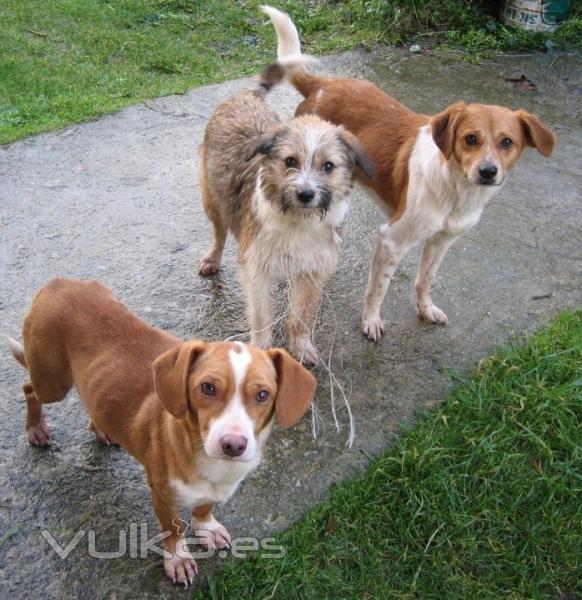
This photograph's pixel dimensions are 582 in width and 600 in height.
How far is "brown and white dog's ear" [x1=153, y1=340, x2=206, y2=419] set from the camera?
218 cm

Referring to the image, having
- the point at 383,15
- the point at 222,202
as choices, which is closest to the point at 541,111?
the point at 383,15

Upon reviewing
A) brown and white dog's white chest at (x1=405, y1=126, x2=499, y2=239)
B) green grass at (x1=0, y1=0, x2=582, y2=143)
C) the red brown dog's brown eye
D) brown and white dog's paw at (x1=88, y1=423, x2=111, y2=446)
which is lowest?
brown and white dog's paw at (x1=88, y1=423, x2=111, y2=446)

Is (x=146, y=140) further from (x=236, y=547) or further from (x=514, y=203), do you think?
(x=236, y=547)

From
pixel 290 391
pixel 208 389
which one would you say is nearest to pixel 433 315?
pixel 290 391

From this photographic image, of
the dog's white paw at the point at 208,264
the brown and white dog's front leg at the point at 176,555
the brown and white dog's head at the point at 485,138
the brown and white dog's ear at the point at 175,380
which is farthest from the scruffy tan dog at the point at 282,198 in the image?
the brown and white dog's front leg at the point at 176,555

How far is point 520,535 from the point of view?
291cm

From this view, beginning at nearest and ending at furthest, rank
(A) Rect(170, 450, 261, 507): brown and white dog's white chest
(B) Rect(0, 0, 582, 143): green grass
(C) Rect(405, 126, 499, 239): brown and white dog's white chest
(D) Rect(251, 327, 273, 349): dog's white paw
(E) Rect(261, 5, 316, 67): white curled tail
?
(A) Rect(170, 450, 261, 507): brown and white dog's white chest, (C) Rect(405, 126, 499, 239): brown and white dog's white chest, (D) Rect(251, 327, 273, 349): dog's white paw, (E) Rect(261, 5, 316, 67): white curled tail, (B) Rect(0, 0, 582, 143): green grass

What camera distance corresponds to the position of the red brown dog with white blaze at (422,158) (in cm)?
337

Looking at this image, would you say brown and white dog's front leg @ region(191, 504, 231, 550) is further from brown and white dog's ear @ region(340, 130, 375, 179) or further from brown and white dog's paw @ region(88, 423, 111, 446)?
brown and white dog's ear @ region(340, 130, 375, 179)

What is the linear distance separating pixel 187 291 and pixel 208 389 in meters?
2.01

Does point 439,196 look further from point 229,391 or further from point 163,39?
point 163,39

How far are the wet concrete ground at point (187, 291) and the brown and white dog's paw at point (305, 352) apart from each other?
10cm

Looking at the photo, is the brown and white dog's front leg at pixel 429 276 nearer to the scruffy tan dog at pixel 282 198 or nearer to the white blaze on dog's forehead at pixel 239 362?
the scruffy tan dog at pixel 282 198

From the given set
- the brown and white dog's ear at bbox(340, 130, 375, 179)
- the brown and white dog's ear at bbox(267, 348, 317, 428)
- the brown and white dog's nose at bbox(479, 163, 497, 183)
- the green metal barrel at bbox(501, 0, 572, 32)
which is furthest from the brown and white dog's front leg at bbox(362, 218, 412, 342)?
the green metal barrel at bbox(501, 0, 572, 32)
